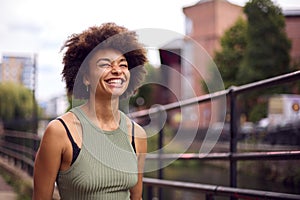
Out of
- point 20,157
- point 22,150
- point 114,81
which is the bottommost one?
point 20,157

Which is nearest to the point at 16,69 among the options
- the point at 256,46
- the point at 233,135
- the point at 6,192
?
the point at 6,192

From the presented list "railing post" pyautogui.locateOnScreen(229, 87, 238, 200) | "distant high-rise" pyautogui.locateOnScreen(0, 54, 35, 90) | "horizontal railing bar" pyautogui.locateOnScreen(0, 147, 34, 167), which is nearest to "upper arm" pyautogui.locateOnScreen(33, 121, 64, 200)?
"railing post" pyautogui.locateOnScreen(229, 87, 238, 200)

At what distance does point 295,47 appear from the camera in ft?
54.8

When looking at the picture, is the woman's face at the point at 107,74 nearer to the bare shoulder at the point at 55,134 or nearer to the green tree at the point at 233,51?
the bare shoulder at the point at 55,134

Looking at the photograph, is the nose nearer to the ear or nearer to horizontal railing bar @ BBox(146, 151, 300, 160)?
the ear

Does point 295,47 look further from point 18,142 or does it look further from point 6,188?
point 6,188

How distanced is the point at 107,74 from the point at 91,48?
0.38 ft

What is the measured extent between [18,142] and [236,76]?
5.91 m

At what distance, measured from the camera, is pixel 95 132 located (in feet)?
4.32

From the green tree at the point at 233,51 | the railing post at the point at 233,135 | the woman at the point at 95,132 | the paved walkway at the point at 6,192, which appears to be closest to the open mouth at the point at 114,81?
the woman at the point at 95,132

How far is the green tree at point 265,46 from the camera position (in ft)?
43.8

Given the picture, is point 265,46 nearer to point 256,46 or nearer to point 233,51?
point 256,46

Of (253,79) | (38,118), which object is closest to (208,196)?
(38,118)

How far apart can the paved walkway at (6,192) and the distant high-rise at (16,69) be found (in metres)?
1.18
